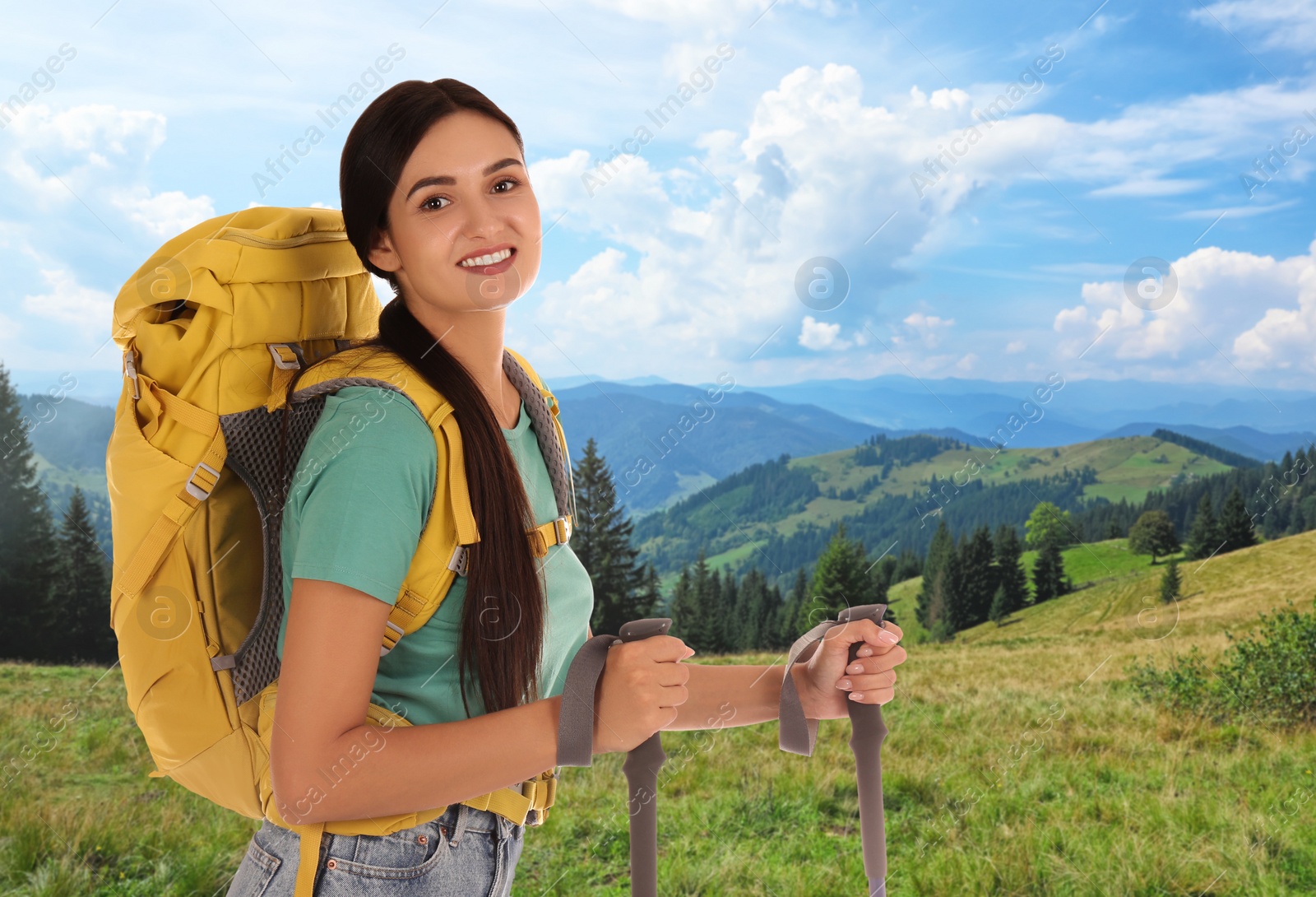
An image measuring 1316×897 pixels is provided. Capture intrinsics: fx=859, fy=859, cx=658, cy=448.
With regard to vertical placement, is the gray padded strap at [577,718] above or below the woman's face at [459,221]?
below

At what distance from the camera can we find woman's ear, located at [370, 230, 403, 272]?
5.95 ft

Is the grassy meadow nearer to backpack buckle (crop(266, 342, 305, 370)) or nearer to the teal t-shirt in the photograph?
the teal t-shirt

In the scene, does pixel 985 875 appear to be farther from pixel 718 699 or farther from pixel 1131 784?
pixel 718 699

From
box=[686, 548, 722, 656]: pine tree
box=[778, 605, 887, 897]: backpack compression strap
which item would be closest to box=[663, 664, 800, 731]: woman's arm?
box=[778, 605, 887, 897]: backpack compression strap

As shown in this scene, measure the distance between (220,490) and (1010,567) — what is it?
53657mm

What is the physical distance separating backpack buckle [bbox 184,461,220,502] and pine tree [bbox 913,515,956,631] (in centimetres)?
4996

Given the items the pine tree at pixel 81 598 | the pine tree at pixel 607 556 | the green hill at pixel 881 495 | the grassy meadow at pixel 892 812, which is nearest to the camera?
the grassy meadow at pixel 892 812

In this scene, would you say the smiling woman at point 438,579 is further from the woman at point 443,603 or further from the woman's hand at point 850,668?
the woman's hand at point 850,668

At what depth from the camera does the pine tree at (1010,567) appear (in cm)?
4891

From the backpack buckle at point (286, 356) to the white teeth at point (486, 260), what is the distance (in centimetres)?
37

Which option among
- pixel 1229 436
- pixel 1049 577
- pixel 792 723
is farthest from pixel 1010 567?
pixel 1229 436

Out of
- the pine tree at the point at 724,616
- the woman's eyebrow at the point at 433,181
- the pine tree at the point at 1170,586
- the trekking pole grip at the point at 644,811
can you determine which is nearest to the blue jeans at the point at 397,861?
the trekking pole grip at the point at 644,811

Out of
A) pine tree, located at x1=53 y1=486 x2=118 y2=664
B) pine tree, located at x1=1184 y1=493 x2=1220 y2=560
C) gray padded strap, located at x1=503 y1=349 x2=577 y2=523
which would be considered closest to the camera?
gray padded strap, located at x1=503 y1=349 x2=577 y2=523

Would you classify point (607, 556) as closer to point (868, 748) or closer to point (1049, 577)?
point (1049, 577)
